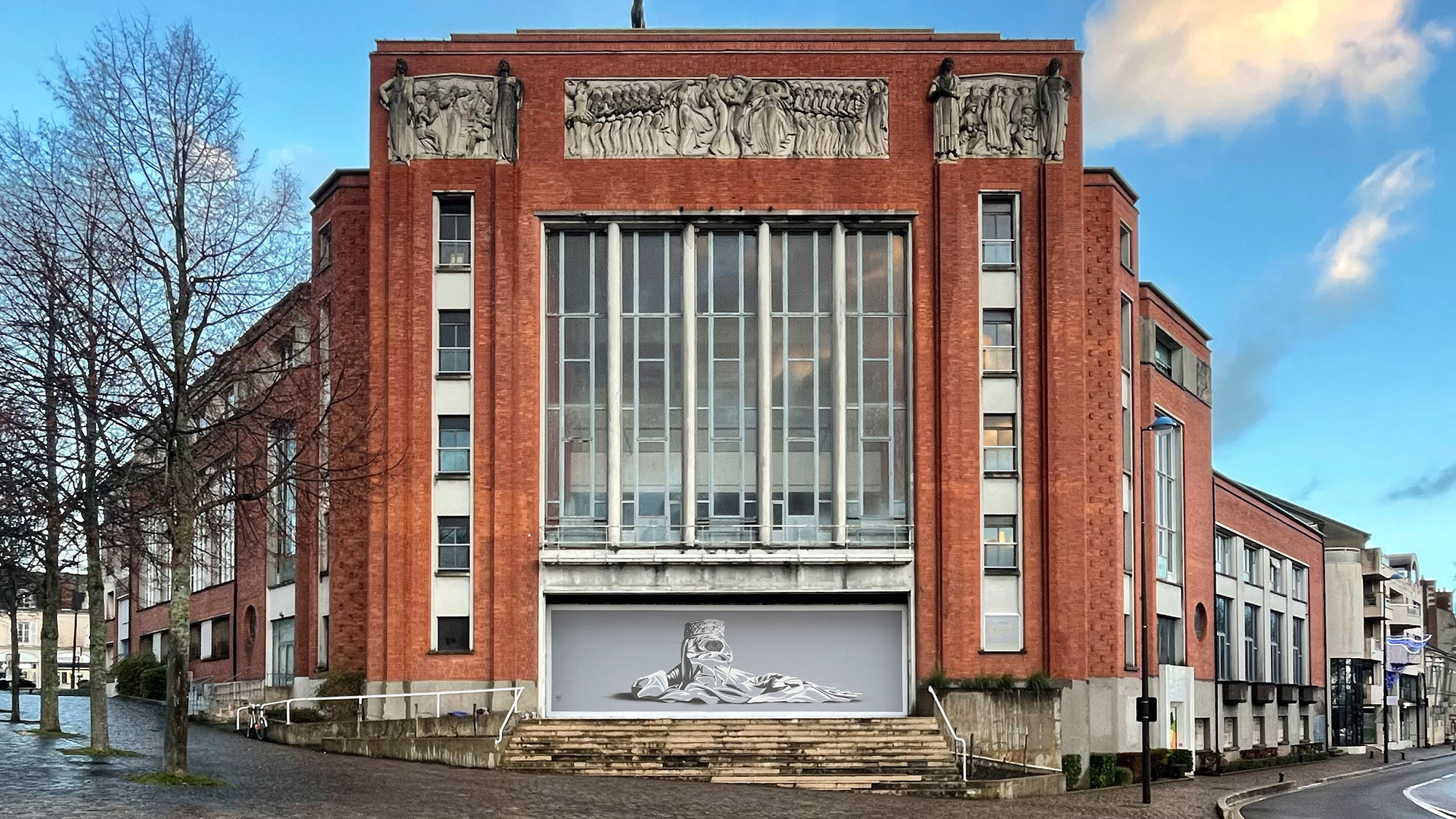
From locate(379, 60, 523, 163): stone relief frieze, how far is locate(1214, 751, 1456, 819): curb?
2368cm

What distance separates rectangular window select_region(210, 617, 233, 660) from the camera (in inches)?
2213

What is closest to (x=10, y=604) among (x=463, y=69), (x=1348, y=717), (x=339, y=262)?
(x=339, y=262)

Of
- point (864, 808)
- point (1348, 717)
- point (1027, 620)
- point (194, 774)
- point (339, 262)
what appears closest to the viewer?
point (194, 774)

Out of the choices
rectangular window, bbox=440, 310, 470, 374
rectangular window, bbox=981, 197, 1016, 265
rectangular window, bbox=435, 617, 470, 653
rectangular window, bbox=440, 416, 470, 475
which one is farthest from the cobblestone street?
rectangular window, bbox=981, 197, 1016, 265

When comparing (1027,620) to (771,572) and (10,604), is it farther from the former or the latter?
(10,604)

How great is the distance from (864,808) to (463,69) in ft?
75.2

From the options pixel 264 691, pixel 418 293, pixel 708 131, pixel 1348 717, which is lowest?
pixel 1348 717

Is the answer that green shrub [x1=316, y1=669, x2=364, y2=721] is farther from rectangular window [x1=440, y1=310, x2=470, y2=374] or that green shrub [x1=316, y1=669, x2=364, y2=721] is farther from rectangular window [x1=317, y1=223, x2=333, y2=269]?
rectangular window [x1=317, y1=223, x2=333, y2=269]

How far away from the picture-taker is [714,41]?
4372 cm

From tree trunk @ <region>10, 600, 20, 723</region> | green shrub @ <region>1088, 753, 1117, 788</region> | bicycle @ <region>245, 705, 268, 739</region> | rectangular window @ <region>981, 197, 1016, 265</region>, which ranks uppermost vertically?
rectangular window @ <region>981, 197, 1016, 265</region>

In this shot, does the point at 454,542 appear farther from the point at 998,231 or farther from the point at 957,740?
the point at 998,231

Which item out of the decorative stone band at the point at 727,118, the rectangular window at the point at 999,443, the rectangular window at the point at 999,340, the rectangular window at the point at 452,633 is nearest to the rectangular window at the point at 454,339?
the decorative stone band at the point at 727,118

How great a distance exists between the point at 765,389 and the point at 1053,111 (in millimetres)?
10607

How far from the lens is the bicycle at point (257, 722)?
40.3m
